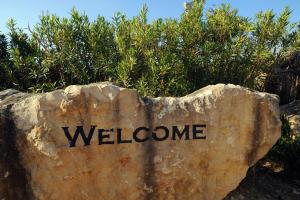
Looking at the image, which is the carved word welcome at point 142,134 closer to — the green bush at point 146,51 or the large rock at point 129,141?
the large rock at point 129,141

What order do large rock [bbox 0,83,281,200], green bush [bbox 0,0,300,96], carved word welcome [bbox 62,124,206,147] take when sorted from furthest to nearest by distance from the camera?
green bush [bbox 0,0,300,96] < carved word welcome [bbox 62,124,206,147] < large rock [bbox 0,83,281,200]

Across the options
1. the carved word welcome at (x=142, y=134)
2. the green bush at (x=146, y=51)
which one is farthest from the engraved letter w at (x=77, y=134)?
the green bush at (x=146, y=51)

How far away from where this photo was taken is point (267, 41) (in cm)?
942

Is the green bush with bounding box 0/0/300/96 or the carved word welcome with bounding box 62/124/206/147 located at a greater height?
the green bush with bounding box 0/0/300/96

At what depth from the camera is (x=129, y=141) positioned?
559 cm

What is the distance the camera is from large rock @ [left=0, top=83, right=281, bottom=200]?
521 cm

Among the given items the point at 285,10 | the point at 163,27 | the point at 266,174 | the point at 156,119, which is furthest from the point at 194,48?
the point at 156,119

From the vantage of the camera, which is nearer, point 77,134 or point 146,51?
point 77,134

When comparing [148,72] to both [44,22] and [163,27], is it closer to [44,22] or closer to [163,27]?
→ [163,27]

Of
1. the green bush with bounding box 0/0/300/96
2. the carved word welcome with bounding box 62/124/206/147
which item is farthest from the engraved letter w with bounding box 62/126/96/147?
the green bush with bounding box 0/0/300/96

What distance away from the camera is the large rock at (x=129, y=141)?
5.21 metres

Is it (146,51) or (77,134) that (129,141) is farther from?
(146,51)

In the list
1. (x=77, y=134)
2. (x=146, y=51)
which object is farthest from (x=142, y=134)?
(x=146, y=51)

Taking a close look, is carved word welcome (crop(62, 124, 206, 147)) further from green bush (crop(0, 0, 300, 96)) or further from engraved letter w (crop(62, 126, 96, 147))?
green bush (crop(0, 0, 300, 96))
